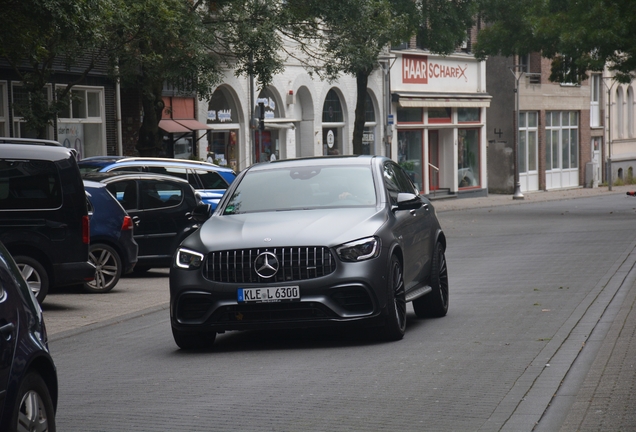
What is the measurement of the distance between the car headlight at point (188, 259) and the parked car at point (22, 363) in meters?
4.11

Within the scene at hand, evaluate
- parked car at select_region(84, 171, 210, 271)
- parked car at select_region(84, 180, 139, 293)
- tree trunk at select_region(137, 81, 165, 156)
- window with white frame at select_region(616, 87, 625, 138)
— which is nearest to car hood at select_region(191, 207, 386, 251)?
parked car at select_region(84, 180, 139, 293)

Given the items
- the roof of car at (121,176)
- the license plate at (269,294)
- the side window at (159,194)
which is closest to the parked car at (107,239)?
the roof of car at (121,176)

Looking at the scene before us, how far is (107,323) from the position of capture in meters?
12.5

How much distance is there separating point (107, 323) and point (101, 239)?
3143mm

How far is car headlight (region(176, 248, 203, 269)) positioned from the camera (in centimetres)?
958

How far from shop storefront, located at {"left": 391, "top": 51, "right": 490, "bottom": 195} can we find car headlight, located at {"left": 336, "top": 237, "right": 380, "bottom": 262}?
32.5 meters

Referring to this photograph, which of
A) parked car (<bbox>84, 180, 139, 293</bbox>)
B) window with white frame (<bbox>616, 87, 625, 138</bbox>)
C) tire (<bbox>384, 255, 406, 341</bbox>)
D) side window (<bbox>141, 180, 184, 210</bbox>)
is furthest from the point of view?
window with white frame (<bbox>616, 87, 625, 138</bbox>)

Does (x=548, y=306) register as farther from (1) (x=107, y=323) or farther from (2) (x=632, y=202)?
(2) (x=632, y=202)

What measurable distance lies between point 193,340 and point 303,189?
172 cm

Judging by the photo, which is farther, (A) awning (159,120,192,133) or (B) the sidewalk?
(A) awning (159,120,192,133)

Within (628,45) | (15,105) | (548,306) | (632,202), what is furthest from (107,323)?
(632,202)

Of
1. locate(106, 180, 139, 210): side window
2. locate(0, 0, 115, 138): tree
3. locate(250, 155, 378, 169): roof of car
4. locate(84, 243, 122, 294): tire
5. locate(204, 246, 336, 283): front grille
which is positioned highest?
locate(0, 0, 115, 138): tree

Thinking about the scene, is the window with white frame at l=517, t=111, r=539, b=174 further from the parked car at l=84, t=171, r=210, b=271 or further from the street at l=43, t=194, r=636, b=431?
the street at l=43, t=194, r=636, b=431

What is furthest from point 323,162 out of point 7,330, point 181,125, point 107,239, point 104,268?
point 181,125
